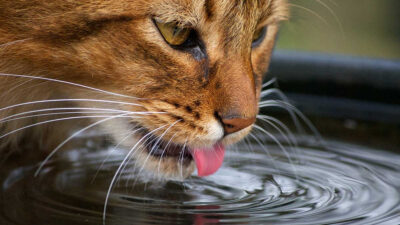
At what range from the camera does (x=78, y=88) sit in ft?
9.04

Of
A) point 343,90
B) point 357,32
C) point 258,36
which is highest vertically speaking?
point 258,36

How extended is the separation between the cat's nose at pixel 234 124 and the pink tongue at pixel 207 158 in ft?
0.42

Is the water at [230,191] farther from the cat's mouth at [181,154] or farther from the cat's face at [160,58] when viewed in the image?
the cat's face at [160,58]

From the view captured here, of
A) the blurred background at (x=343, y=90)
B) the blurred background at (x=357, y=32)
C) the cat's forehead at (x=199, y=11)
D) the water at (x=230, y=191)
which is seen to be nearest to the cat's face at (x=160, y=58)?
the cat's forehead at (x=199, y=11)

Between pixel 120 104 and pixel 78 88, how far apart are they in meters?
0.19

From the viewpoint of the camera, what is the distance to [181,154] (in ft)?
9.24

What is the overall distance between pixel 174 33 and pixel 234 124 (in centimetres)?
40

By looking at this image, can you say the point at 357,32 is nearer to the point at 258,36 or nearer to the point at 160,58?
the point at 258,36

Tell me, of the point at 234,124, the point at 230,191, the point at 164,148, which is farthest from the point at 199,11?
the point at 230,191

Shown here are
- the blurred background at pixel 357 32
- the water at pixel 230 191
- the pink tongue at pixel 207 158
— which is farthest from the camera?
the blurred background at pixel 357 32

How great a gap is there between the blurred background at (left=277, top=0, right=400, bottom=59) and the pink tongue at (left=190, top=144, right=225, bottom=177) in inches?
171

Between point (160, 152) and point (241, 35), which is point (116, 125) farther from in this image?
point (241, 35)

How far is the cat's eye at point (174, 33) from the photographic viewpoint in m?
2.61

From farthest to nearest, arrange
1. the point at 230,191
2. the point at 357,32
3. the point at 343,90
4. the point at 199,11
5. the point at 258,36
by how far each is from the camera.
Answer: the point at 357,32, the point at 343,90, the point at 258,36, the point at 230,191, the point at 199,11
